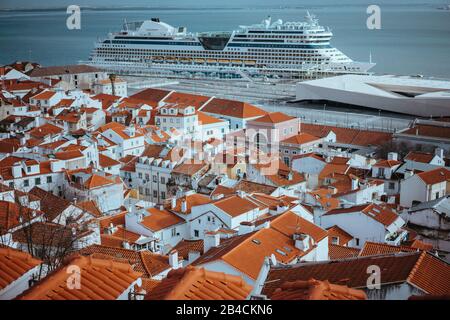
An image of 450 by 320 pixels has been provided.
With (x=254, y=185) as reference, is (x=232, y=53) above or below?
above

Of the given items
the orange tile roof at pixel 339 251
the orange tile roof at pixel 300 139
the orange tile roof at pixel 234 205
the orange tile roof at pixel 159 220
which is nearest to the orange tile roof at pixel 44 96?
the orange tile roof at pixel 300 139

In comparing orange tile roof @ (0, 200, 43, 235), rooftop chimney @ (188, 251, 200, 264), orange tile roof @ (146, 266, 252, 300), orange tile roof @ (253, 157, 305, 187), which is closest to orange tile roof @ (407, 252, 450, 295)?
orange tile roof @ (146, 266, 252, 300)

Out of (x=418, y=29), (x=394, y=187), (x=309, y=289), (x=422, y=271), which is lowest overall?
(x=394, y=187)

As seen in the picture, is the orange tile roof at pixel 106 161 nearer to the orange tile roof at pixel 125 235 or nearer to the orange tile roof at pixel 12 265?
the orange tile roof at pixel 125 235

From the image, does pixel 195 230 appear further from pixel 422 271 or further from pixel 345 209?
pixel 422 271

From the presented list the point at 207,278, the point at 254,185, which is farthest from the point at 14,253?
the point at 254,185

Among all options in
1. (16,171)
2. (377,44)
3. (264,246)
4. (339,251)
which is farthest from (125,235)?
(377,44)

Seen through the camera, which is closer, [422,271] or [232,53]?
[422,271]

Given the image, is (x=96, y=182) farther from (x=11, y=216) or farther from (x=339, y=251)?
(x=339, y=251)
